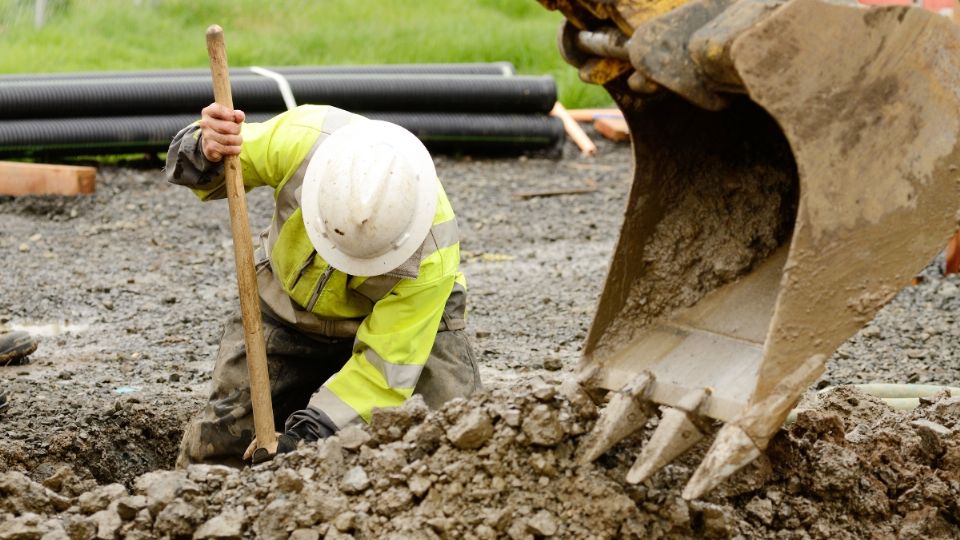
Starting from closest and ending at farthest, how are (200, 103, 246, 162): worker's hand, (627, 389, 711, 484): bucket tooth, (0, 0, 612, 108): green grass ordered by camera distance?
(627, 389, 711, 484): bucket tooth
(200, 103, 246, 162): worker's hand
(0, 0, 612, 108): green grass

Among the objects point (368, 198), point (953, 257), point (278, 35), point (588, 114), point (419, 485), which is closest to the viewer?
point (419, 485)

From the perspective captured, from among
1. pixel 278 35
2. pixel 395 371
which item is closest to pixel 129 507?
pixel 395 371

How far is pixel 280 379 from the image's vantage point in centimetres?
455

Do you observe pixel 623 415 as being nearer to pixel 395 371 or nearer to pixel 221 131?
pixel 395 371

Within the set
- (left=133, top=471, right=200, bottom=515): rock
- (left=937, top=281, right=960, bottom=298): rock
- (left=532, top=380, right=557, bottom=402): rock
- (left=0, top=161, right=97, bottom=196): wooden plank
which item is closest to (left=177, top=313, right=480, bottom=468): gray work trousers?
(left=133, top=471, right=200, bottom=515): rock

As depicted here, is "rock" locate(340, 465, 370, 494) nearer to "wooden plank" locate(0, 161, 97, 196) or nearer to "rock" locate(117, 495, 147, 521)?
"rock" locate(117, 495, 147, 521)

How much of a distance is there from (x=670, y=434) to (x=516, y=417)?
45 centimetres

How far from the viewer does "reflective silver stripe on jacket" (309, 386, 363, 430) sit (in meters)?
3.91

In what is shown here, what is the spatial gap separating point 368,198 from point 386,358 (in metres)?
0.56

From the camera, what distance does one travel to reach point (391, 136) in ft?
12.5

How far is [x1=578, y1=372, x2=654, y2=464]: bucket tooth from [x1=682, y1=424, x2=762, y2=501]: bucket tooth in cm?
32

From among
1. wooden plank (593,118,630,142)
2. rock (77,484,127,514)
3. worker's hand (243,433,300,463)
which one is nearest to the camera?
rock (77,484,127,514)

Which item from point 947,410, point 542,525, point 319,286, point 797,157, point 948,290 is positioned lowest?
point 948,290

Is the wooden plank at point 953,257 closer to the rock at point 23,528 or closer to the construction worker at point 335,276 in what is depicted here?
the construction worker at point 335,276
